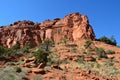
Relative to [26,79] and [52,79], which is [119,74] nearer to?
[52,79]

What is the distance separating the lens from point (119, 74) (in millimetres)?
36562

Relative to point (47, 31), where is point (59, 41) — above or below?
below

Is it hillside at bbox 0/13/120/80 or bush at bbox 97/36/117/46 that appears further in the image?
bush at bbox 97/36/117/46

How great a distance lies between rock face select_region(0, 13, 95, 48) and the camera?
88050 millimetres

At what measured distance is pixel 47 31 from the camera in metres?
99.3

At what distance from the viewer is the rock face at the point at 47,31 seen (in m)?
88.1

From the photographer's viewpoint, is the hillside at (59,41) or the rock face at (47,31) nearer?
the hillside at (59,41)

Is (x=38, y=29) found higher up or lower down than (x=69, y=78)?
higher up

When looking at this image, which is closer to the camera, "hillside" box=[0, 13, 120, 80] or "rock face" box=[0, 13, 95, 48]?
"hillside" box=[0, 13, 120, 80]

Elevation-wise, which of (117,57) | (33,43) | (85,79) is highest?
(33,43)

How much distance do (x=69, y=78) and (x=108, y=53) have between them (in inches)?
1407

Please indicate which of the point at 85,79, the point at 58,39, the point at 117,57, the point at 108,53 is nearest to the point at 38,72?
the point at 85,79

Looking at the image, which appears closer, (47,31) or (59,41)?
(59,41)

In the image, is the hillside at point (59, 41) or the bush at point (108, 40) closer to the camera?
the hillside at point (59, 41)
